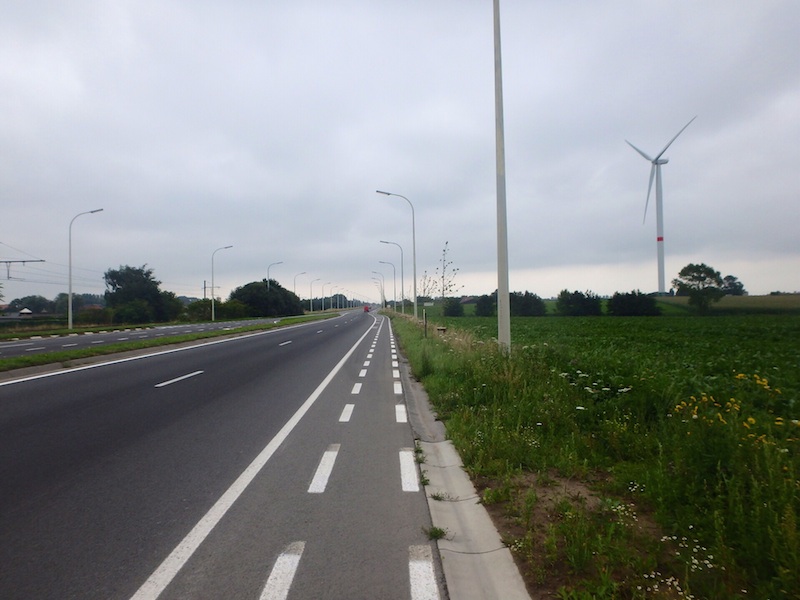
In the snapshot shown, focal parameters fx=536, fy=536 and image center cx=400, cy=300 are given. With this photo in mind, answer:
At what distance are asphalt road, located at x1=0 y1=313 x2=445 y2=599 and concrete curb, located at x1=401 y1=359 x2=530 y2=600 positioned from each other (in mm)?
140

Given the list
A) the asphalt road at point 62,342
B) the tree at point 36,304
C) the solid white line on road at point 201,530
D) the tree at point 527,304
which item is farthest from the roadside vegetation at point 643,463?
the tree at point 36,304

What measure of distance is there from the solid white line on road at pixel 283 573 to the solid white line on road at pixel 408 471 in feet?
5.09

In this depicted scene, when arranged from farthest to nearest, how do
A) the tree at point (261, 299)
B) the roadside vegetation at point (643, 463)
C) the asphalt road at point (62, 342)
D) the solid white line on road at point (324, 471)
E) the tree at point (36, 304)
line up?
the tree at point (261, 299) → the tree at point (36, 304) → the asphalt road at point (62, 342) → the solid white line on road at point (324, 471) → the roadside vegetation at point (643, 463)

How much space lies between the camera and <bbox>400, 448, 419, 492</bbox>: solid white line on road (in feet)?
17.2

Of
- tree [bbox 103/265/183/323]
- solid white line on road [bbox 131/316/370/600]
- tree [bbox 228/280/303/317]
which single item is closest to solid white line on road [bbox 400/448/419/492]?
solid white line on road [bbox 131/316/370/600]

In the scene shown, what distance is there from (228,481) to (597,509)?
3.43 meters

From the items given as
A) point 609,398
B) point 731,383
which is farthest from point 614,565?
point 731,383

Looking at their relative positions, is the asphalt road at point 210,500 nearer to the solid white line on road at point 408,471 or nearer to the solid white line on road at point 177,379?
the solid white line on road at point 408,471

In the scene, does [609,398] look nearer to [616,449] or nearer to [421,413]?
[616,449]

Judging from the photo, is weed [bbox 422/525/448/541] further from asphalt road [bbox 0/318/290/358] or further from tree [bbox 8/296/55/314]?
tree [bbox 8/296/55/314]

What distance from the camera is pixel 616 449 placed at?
5789mm

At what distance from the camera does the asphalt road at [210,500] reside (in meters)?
3.41

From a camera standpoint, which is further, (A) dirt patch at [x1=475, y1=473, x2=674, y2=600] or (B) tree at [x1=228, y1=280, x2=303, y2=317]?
(B) tree at [x1=228, y1=280, x2=303, y2=317]

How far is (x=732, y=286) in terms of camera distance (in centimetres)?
1118
